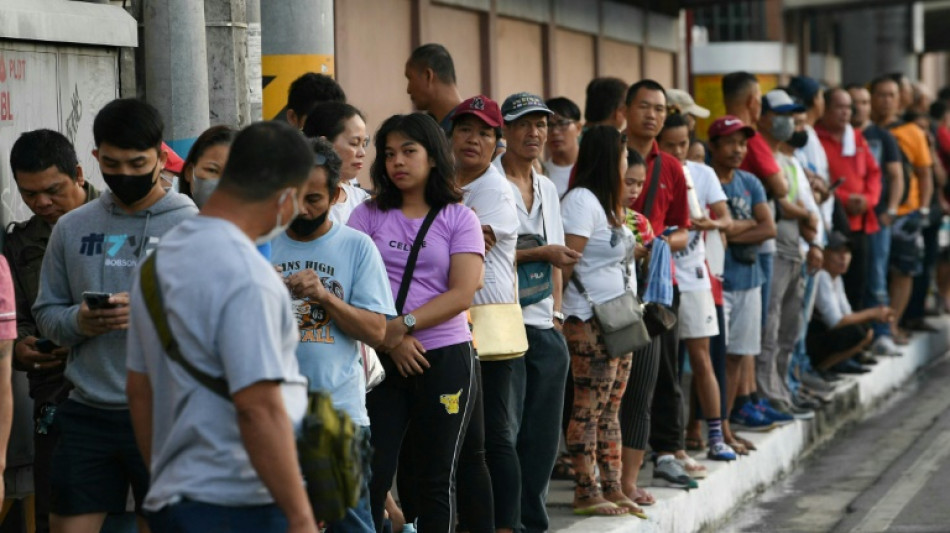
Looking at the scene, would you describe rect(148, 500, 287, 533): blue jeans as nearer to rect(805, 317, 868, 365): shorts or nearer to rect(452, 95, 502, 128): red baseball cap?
rect(452, 95, 502, 128): red baseball cap

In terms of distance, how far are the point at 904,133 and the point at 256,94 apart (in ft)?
31.9

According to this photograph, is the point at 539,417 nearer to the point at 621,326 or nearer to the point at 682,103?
the point at 621,326

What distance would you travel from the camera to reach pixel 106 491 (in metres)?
5.23

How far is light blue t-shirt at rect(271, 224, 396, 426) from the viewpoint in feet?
17.6

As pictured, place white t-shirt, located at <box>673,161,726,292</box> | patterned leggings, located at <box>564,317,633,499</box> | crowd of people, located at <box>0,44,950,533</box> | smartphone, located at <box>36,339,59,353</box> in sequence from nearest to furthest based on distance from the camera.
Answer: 1. crowd of people, located at <box>0,44,950,533</box>
2. smartphone, located at <box>36,339,59,353</box>
3. patterned leggings, located at <box>564,317,633,499</box>
4. white t-shirt, located at <box>673,161,726,292</box>

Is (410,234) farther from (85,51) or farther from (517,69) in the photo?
(517,69)

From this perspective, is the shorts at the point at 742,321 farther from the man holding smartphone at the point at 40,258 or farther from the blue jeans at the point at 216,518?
the blue jeans at the point at 216,518

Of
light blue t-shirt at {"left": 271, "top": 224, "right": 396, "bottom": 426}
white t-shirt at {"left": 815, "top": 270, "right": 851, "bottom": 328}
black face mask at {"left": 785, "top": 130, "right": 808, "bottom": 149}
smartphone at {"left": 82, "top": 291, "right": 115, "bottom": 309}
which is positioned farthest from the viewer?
white t-shirt at {"left": 815, "top": 270, "right": 851, "bottom": 328}

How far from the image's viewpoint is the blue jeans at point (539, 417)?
285 inches

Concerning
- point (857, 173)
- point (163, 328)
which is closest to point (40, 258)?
point (163, 328)

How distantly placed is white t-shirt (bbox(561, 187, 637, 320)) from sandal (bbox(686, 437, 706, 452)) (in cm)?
226

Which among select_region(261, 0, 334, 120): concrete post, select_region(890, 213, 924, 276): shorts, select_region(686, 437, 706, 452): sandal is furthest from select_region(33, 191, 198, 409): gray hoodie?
select_region(890, 213, 924, 276): shorts

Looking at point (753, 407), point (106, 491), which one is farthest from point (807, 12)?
point (106, 491)

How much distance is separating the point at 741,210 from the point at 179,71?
13.8ft
